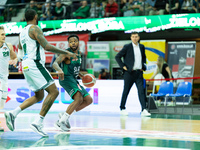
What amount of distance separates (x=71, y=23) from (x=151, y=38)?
3.52 metres

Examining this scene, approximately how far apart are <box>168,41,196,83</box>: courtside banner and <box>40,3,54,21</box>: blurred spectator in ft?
19.4

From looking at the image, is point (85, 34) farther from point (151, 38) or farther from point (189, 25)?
point (189, 25)

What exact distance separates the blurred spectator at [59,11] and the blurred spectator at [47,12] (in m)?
0.21

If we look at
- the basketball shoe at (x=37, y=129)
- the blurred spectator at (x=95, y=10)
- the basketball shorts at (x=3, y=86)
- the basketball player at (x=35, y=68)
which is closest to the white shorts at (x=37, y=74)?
the basketball player at (x=35, y=68)

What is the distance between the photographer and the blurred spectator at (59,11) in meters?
19.7

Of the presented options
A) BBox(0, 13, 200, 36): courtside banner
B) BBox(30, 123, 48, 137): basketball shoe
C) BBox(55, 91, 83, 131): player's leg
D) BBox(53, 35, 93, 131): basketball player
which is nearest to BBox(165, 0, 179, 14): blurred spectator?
BBox(0, 13, 200, 36): courtside banner

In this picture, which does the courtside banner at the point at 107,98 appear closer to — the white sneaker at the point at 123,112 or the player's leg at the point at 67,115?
the white sneaker at the point at 123,112

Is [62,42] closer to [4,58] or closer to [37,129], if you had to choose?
[4,58]

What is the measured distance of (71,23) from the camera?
1900 centimetres

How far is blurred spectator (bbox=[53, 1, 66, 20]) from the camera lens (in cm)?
1972

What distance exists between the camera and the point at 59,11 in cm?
1986

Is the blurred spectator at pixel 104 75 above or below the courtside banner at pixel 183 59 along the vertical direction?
below

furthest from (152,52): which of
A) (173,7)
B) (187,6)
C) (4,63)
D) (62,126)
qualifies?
(62,126)

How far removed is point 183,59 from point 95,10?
4.37m
